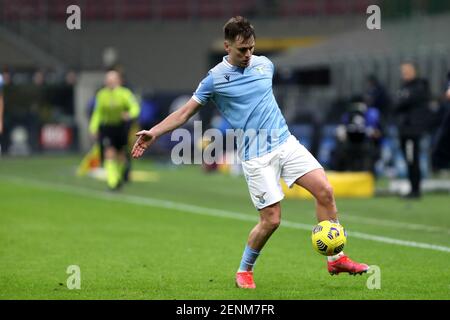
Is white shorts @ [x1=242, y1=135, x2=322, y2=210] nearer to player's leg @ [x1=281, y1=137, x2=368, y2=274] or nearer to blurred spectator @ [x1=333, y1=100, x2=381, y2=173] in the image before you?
player's leg @ [x1=281, y1=137, x2=368, y2=274]

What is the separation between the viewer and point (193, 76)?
2000 inches

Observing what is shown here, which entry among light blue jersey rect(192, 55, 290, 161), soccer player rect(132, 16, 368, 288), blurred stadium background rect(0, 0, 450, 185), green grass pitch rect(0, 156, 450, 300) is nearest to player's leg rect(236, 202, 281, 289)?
soccer player rect(132, 16, 368, 288)

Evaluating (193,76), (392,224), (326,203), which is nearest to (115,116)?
(392,224)

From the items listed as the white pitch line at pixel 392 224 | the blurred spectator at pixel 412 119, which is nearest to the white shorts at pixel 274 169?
the white pitch line at pixel 392 224

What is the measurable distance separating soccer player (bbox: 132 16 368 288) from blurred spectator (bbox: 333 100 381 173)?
13.6m

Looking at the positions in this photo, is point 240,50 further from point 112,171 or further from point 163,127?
point 112,171

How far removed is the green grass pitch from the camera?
33.7 feet

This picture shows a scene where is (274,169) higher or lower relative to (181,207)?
higher

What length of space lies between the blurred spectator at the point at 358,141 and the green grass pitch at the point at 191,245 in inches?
90.4

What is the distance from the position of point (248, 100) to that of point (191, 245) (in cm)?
403

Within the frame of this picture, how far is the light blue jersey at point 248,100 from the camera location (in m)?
10.3

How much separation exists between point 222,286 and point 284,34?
39.8 metres
